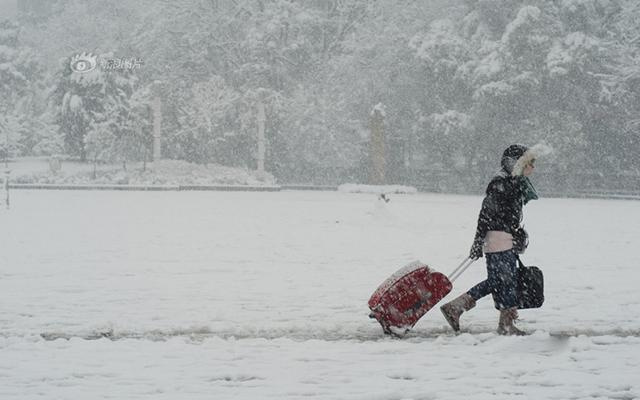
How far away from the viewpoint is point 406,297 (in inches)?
246

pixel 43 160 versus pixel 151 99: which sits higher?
pixel 151 99

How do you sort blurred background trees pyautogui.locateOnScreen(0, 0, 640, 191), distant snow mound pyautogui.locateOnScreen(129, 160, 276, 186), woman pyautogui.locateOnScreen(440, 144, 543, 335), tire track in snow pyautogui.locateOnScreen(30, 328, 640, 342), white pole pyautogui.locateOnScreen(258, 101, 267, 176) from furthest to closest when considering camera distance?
1. white pole pyautogui.locateOnScreen(258, 101, 267, 176)
2. blurred background trees pyautogui.locateOnScreen(0, 0, 640, 191)
3. distant snow mound pyautogui.locateOnScreen(129, 160, 276, 186)
4. woman pyautogui.locateOnScreen(440, 144, 543, 335)
5. tire track in snow pyautogui.locateOnScreen(30, 328, 640, 342)

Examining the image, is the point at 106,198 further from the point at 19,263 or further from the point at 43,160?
the point at 43,160

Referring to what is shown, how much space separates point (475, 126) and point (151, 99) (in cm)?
1716

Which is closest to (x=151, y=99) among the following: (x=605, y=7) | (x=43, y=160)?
(x=43, y=160)

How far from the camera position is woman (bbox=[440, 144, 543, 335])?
20.6 ft

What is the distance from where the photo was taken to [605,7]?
39.5 meters

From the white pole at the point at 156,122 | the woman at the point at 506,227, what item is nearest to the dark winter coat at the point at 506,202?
the woman at the point at 506,227

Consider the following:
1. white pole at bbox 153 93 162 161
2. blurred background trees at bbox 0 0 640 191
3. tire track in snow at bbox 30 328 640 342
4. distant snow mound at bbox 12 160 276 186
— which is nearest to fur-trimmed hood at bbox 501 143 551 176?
tire track in snow at bbox 30 328 640 342

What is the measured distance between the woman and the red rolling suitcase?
23cm

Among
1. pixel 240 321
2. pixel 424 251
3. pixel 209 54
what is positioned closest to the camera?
pixel 240 321

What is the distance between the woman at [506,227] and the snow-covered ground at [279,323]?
0.90 ft

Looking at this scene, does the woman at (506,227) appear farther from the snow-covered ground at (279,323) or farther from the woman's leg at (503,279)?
the snow-covered ground at (279,323)

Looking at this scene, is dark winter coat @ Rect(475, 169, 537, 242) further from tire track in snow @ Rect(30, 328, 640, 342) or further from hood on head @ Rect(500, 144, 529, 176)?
tire track in snow @ Rect(30, 328, 640, 342)
